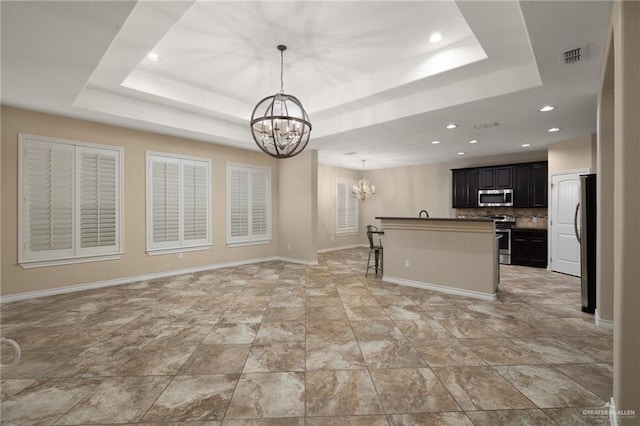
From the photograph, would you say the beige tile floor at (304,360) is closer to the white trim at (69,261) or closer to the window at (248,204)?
the white trim at (69,261)

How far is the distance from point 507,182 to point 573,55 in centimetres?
516

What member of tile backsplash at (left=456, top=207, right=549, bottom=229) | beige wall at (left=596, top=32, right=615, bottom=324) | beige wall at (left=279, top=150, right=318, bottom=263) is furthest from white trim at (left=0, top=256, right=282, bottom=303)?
tile backsplash at (left=456, top=207, right=549, bottom=229)

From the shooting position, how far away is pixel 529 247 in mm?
6699

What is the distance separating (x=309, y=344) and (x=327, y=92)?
407cm

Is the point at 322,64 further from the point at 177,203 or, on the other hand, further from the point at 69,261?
the point at 69,261

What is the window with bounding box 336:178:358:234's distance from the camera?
32.0ft

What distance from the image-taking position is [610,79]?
2.81m

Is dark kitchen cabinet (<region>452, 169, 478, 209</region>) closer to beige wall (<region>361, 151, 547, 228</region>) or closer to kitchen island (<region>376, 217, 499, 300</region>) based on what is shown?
beige wall (<region>361, 151, 547, 228</region>)

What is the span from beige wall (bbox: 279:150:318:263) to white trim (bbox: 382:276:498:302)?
2316 mm

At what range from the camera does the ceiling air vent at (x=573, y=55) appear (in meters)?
2.67

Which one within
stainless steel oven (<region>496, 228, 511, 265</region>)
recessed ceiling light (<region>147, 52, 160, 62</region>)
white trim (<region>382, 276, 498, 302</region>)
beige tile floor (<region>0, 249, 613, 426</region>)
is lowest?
beige tile floor (<region>0, 249, 613, 426</region>)

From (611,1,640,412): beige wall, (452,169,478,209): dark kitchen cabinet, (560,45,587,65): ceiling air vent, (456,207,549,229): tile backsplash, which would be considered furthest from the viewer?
(452,169,478,209): dark kitchen cabinet

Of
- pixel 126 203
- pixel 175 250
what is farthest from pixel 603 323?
pixel 126 203

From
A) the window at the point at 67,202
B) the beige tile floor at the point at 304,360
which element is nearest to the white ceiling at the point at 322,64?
the window at the point at 67,202
